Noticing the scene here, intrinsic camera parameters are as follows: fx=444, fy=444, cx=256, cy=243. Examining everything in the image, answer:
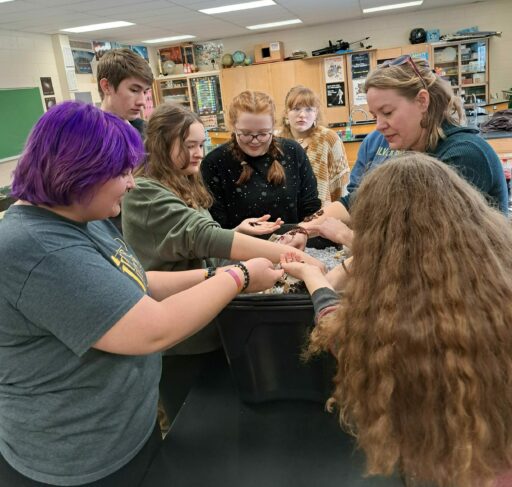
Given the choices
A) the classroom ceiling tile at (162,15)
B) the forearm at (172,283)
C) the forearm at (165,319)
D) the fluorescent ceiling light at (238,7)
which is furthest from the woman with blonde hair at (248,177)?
the fluorescent ceiling light at (238,7)

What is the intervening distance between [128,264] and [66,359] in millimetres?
229

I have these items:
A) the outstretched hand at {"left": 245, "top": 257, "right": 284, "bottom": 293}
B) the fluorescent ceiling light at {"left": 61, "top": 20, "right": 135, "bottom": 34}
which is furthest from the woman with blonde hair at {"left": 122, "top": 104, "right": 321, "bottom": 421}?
the fluorescent ceiling light at {"left": 61, "top": 20, "right": 135, "bottom": 34}

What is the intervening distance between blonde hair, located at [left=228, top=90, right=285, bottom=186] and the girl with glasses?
41 centimetres

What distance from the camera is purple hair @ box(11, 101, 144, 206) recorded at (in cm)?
76

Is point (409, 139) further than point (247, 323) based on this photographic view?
Yes

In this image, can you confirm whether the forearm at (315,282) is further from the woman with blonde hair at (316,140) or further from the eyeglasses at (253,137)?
the woman with blonde hair at (316,140)

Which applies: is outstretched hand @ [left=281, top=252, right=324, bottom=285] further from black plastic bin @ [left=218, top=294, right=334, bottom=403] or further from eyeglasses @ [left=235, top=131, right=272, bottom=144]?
eyeglasses @ [left=235, top=131, right=272, bottom=144]

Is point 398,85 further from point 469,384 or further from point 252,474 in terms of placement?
point 252,474

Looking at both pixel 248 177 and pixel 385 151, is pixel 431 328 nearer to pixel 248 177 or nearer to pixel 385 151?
pixel 385 151

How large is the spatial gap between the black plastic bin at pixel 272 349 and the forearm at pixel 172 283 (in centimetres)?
20

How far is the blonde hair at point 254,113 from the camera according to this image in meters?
1.64

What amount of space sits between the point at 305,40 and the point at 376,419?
9283mm

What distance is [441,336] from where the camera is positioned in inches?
26.1

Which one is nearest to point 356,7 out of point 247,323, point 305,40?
point 305,40
